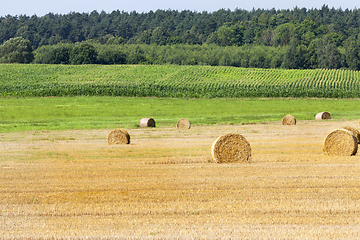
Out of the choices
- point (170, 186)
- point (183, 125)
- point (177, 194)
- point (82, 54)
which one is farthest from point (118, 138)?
point (82, 54)

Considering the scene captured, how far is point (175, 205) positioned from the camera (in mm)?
10211

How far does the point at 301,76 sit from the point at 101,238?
9228cm

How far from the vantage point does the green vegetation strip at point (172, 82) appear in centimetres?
7088

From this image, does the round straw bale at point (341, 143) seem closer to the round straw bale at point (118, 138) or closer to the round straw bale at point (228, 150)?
the round straw bale at point (228, 150)

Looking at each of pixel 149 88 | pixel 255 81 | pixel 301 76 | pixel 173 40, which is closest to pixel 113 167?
pixel 149 88

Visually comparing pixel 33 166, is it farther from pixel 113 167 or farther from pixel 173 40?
pixel 173 40

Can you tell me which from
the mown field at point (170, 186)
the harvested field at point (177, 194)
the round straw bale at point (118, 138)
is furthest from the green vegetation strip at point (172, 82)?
the harvested field at point (177, 194)

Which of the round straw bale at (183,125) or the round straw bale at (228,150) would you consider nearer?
the round straw bale at (228,150)

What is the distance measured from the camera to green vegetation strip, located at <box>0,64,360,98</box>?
2790 inches

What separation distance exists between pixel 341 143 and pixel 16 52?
419ft

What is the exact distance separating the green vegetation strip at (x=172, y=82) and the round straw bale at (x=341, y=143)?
51300mm

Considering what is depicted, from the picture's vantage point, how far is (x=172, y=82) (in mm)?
88562

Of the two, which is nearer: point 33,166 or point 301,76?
point 33,166

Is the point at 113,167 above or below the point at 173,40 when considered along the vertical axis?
below
